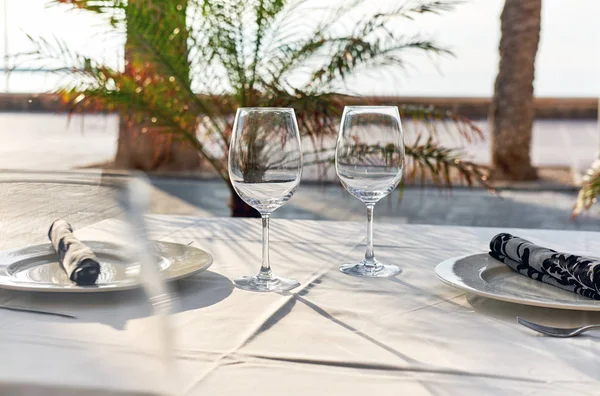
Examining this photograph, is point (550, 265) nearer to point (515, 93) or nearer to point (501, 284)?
point (501, 284)

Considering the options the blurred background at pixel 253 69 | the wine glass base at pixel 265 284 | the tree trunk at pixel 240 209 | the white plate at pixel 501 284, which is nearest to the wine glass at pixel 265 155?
the wine glass base at pixel 265 284

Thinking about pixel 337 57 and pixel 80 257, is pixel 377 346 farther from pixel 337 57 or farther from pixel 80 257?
pixel 337 57

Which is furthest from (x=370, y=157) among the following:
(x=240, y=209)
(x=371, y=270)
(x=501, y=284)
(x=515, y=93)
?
(x=515, y=93)

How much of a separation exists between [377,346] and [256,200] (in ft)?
1.17

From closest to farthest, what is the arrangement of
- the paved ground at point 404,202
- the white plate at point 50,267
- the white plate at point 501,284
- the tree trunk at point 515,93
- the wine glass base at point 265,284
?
the white plate at point 50,267 → the white plate at point 501,284 → the wine glass base at point 265,284 → the paved ground at point 404,202 → the tree trunk at point 515,93

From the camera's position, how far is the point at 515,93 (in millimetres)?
7125

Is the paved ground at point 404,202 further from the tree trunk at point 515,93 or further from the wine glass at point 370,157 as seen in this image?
the wine glass at point 370,157

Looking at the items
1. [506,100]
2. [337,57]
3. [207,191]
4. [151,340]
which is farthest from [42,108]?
[151,340]

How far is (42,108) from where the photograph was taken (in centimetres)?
1780

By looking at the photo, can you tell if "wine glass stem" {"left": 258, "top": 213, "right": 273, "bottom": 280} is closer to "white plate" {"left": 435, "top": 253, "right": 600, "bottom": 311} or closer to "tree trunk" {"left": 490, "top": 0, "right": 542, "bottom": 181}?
"white plate" {"left": 435, "top": 253, "right": 600, "bottom": 311}

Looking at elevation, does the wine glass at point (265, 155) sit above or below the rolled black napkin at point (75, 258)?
above

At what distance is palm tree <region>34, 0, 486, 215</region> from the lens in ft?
12.8

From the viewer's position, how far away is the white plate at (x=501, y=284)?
0.99 metres

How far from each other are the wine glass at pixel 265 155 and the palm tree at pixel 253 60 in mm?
2654
